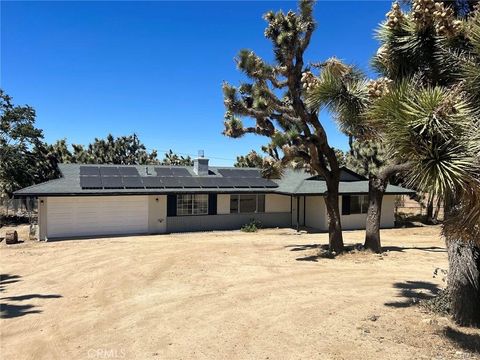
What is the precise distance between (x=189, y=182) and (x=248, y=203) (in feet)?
13.1

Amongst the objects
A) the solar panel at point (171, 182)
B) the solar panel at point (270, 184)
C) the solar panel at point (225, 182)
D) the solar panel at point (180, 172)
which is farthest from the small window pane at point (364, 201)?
the solar panel at point (171, 182)

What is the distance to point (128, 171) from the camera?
2308 cm

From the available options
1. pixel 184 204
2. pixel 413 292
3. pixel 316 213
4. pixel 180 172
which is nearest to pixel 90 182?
pixel 184 204

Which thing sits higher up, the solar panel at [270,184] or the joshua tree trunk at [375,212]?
the solar panel at [270,184]

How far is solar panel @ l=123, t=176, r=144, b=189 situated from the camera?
20766mm

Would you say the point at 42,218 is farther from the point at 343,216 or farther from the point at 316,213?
the point at 343,216

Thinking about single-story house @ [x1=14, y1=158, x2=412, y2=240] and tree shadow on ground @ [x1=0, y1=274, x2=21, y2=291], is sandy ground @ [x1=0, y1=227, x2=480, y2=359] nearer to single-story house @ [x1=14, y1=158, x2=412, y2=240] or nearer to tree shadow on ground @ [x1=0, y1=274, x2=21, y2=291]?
tree shadow on ground @ [x1=0, y1=274, x2=21, y2=291]

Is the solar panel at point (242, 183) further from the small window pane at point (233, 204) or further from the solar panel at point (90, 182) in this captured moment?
the solar panel at point (90, 182)

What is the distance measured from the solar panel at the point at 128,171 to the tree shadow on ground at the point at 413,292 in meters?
16.4

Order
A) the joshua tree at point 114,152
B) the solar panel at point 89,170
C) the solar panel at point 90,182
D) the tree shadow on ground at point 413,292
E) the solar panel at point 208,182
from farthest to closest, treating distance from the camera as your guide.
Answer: the joshua tree at point 114,152, the solar panel at point 208,182, the solar panel at point 89,170, the solar panel at point 90,182, the tree shadow on ground at point 413,292

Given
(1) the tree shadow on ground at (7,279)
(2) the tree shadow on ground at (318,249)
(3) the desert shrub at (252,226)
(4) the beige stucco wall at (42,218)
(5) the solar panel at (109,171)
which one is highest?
(5) the solar panel at (109,171)

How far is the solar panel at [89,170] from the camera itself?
21.5m

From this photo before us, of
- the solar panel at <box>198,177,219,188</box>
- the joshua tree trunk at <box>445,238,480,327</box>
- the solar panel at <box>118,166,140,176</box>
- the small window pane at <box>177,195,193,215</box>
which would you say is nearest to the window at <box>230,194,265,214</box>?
the solar panel at <box>198,177,219,188</box>

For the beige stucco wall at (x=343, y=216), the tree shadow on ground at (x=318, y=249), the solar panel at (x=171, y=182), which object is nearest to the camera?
the tree shadow on ground at (x=318, y=249)
